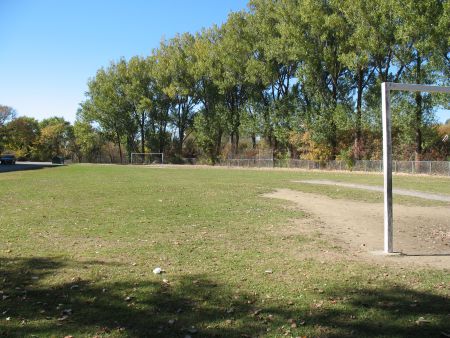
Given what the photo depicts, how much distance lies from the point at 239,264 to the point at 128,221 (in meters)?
5.15

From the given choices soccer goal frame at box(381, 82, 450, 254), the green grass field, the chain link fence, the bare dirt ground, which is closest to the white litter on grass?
the green grass field

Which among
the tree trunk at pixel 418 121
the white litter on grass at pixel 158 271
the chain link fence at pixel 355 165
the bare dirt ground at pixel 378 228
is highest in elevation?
the tree trunk at pixel 418 121

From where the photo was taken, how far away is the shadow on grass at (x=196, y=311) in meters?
4.55

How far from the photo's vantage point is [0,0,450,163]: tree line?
1518 inches

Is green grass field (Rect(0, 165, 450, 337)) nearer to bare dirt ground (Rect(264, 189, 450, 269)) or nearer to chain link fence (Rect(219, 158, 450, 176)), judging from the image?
bare dirt ground (Rect(264, 189, 450, 269))

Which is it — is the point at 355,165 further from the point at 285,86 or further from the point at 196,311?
the point at 196,311

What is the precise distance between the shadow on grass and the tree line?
34.8m

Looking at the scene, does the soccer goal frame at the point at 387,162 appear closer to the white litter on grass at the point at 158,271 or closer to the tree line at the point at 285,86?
the white litter on grass at the point at 158,271

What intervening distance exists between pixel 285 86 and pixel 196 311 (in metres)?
53.3

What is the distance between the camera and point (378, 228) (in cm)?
1080

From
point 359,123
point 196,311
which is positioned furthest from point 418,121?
point 196,311

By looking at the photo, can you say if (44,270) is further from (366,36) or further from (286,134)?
(286,134)

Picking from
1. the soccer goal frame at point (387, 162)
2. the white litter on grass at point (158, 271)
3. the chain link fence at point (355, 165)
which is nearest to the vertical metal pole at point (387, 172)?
the soccer goal frame at point (387, 162)

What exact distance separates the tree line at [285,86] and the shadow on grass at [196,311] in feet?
114
